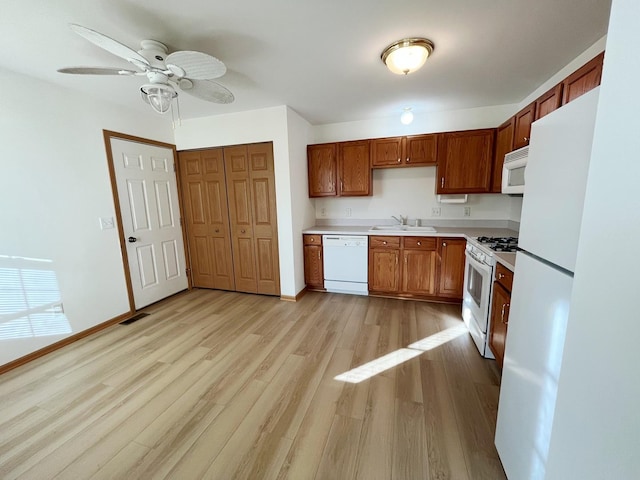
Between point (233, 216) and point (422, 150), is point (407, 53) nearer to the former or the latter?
point (422, 150)

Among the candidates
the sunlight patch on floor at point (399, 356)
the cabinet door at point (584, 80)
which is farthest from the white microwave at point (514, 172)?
the sunlight patch on floor at point (399, 356)

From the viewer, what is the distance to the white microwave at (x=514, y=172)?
85.0 inches

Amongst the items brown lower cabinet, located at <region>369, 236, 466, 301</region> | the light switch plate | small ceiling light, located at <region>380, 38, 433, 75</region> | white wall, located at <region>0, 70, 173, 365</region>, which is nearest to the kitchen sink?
brown lower cabinet, located at <region>369, 236, 466, 301</region>

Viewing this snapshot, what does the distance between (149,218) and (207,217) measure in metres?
0.71

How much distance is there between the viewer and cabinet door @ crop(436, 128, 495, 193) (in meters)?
3.05

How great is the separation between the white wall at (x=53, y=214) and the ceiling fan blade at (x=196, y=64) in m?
1.71

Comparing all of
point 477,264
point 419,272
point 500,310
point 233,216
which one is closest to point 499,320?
point 500,310

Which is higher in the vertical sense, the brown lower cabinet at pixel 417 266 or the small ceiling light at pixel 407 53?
the small ceiling light at pixel 407 53

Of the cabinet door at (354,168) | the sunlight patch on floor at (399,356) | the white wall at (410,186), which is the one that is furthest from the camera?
the cabinet door at (354,168)

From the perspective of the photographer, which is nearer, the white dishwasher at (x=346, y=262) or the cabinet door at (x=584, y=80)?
the cabinet door at (x=584, y=80)

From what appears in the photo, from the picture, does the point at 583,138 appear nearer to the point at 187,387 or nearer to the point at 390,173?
the point at 187,387

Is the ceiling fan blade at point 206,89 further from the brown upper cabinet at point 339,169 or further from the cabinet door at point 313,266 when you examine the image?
the cabinet door at point 313,266

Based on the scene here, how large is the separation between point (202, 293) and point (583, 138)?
4.14 m

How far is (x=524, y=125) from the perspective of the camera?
2.34 meters
